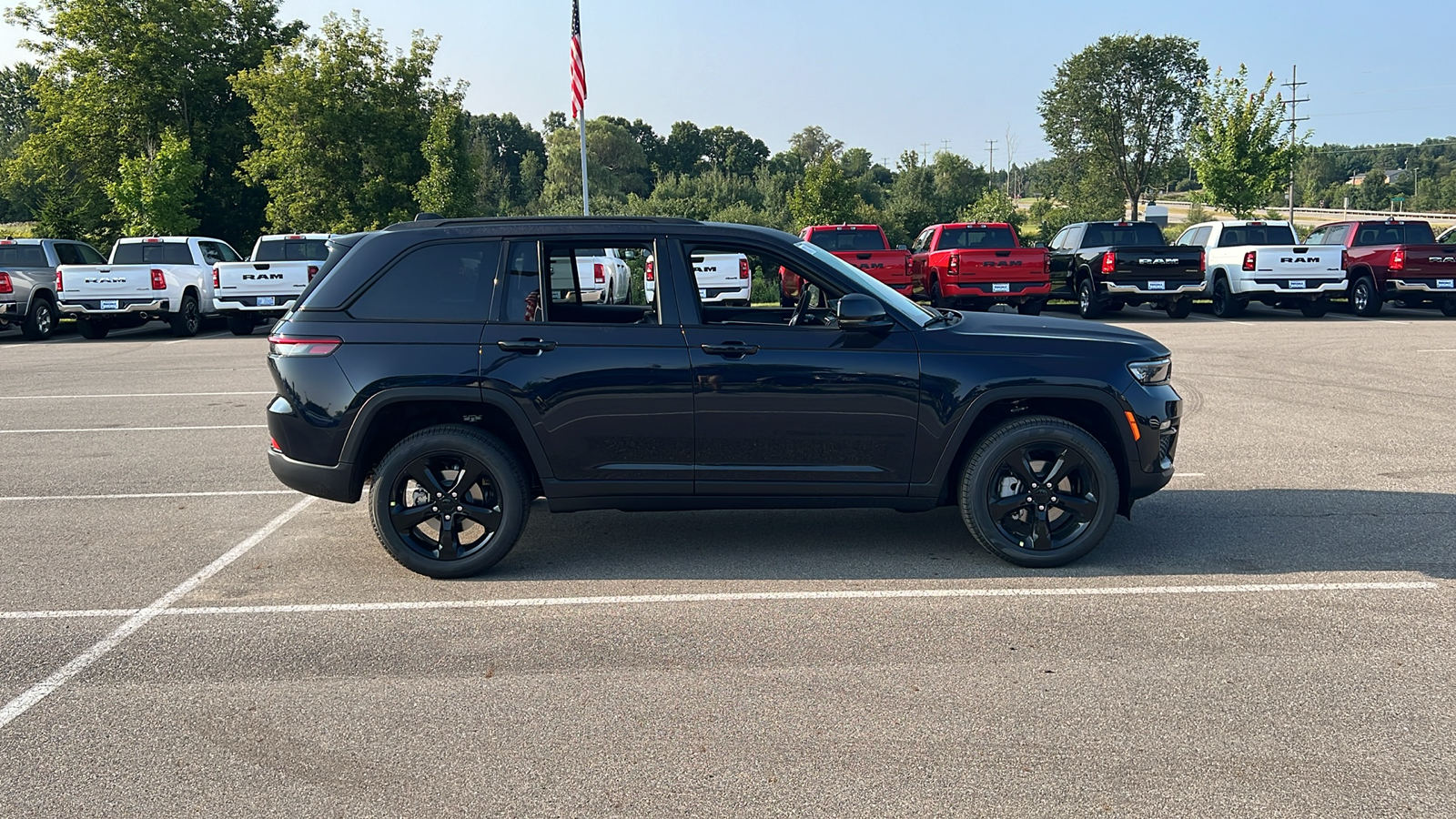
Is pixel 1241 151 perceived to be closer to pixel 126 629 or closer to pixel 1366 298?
pixel 1366 298

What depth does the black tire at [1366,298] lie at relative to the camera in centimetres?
2169

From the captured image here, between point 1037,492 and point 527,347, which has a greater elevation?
point 527,347

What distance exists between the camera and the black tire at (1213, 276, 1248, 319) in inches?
854

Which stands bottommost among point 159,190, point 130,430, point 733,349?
point 130,430

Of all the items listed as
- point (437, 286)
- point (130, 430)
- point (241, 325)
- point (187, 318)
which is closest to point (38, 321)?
point (187, 318)

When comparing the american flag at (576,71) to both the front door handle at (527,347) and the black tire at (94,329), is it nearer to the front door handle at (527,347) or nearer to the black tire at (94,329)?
the black tire at (94,329)

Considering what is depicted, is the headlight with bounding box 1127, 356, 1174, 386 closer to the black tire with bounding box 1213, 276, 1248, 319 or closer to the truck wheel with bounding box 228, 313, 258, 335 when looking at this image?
the black tire with bounding box 1213, 276, 1248, 319

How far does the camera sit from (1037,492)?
5.70 m

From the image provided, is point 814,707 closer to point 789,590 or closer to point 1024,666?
point 1024,666

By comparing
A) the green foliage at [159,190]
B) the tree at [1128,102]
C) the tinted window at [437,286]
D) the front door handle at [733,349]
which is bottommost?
the front door handle at [733,349]

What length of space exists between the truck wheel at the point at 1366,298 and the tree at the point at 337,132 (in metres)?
25.8

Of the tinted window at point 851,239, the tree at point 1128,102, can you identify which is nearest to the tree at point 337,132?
the tinted window at point 851,239

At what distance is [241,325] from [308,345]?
58.8ft

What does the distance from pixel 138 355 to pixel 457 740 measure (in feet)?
52.4
